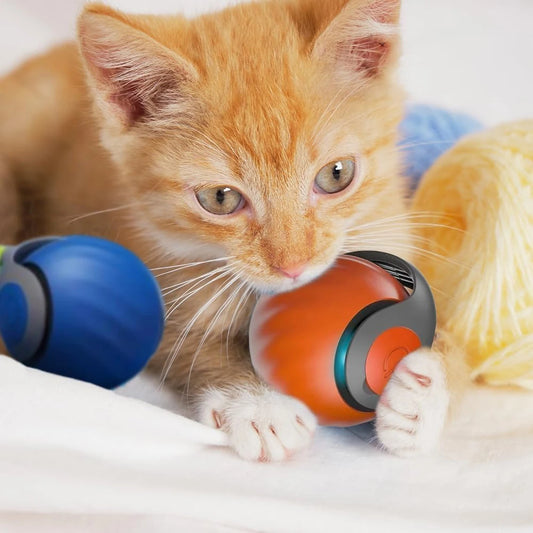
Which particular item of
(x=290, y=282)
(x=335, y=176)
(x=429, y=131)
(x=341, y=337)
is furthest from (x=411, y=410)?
(x=429, y=131)

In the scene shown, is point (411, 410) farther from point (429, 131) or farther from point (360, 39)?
point (429, 131)

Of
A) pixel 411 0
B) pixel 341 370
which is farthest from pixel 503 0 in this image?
pixel 341 370

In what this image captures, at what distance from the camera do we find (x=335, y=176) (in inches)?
51.2

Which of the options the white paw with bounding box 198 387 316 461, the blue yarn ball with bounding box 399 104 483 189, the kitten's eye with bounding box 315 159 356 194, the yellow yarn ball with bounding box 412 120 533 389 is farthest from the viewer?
the blue yarn ball with bounding box 399 104 483 189

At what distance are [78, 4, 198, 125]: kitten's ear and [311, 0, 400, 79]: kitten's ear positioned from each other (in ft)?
0.77

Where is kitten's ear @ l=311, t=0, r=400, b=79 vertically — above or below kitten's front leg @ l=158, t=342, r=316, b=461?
above

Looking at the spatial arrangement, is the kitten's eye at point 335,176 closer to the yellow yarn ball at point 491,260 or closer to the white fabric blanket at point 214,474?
the yellow yarn ball at point 491,260

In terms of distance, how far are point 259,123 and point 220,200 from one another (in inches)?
5.7

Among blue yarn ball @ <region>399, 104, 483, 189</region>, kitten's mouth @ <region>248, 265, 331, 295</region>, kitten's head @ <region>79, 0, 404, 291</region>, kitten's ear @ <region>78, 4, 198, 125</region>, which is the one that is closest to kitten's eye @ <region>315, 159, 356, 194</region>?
kitten's head @ <region>79, 0, 404, 291</region>

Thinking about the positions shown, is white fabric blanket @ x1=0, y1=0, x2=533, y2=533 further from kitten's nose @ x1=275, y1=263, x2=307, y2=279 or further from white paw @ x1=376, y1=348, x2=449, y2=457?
kitten's nose @ x1=275, y1=263, x2=307, y2=279


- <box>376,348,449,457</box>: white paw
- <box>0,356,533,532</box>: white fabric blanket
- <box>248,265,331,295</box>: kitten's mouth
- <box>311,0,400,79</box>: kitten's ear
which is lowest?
<box>0,356,533,532</box>: white fabric blanket

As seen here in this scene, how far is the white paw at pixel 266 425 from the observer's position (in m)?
1.18

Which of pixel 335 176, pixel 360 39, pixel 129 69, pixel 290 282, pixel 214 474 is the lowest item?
pixel 214 474

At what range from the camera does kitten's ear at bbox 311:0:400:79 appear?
1260 mm
